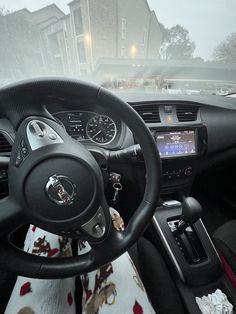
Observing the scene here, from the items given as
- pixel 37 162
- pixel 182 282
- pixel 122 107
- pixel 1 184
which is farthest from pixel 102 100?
pixel 182 282

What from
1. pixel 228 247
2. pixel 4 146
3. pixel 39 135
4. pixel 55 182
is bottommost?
pixel 228 247

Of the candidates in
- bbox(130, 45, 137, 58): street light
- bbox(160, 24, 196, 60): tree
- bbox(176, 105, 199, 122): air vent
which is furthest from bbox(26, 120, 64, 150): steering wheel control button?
bbox(160, 24, 196, 60): tree

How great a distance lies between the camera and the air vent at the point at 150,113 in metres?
1.29

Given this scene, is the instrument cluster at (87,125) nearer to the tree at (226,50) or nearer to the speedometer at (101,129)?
the speedometer at (101,129)

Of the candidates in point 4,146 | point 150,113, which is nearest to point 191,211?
point 150,113

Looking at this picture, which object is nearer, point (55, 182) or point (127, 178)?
point (55, 182)

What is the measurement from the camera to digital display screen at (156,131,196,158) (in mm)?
1291

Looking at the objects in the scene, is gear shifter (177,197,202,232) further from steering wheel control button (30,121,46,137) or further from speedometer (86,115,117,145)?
steering wheel control button (30,121,46,137)

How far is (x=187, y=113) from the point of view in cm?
139

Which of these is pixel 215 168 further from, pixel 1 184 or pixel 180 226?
pixel 1 184

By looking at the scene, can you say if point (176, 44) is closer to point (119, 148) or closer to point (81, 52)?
point (81, 52)

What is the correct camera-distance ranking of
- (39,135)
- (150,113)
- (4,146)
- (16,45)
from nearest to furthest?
(39,135) < (4,146) < (150,113) < (16,45)

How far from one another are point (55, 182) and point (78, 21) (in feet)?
4.75

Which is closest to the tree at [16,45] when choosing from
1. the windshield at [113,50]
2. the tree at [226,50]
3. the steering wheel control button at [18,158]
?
the windshield at [113,50]
